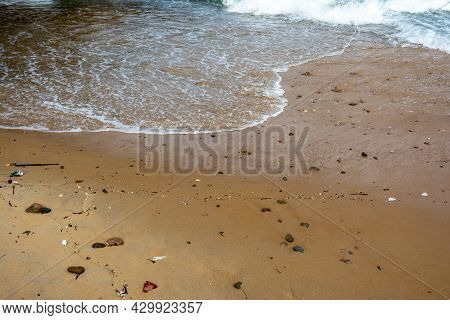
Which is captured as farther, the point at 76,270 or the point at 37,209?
the point at 37,209

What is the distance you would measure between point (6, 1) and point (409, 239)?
15.4 metres

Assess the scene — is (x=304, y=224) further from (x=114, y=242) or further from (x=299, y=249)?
(x=114, y=242)

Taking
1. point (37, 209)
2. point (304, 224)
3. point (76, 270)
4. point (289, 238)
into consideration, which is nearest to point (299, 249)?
point (289, 238)

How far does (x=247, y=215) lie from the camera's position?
3834 mm

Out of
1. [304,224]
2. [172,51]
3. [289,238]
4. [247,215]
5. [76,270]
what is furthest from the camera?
[172,51]

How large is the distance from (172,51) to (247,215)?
19.1 feet

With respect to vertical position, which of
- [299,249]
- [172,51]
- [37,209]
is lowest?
[299,249]

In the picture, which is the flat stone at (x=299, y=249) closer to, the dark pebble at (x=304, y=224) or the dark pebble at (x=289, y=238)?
the dark pebble at (x=289, y=238)

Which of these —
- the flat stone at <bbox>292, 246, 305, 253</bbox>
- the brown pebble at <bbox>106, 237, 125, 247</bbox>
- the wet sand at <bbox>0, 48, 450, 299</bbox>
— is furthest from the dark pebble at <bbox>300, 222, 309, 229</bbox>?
the brown pebble at <bbox>106, 237, 125, 247</bbox>

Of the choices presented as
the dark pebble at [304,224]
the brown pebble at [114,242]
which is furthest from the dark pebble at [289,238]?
the brown pebble at [114,242]

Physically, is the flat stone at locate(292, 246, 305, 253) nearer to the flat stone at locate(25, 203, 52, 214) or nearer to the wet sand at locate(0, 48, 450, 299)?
the wet sand at locate(0, 48, 450, 299)

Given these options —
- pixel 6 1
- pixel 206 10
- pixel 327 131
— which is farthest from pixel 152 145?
pixel 6 1

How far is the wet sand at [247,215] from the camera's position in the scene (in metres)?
3.01

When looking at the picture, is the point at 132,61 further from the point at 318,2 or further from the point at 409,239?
the point at 318,2
